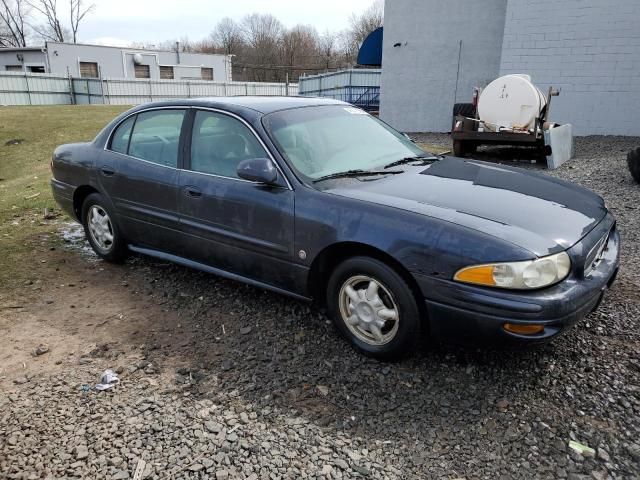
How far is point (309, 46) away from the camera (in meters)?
64.9

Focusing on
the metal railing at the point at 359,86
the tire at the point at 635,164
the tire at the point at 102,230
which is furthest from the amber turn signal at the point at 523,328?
the metal railing at the point at 359,86

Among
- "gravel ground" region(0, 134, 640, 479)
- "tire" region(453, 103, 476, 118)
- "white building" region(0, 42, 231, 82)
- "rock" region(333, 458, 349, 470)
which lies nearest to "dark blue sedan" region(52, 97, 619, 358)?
"gravel ground" region(0, 134, 640, 479)

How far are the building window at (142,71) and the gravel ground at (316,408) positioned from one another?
1795 inches

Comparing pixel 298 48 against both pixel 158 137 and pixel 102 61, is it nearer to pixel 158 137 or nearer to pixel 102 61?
pixel 102 61

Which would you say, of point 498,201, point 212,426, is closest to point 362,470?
point 212,426

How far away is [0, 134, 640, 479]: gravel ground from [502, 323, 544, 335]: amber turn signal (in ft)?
0.68

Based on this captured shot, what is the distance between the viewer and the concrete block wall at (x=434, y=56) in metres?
14.6

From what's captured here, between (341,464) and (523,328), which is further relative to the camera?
(523,328)

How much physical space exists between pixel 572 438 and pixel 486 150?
1012 centimetres

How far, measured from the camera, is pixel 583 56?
41.1ft

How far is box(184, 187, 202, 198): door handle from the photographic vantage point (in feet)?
12.5

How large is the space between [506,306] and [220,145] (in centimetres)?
235

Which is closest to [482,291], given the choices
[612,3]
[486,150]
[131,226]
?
[131,226]

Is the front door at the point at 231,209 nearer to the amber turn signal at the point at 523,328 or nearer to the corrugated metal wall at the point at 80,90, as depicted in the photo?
the amber turn signal at the point at 523,328
